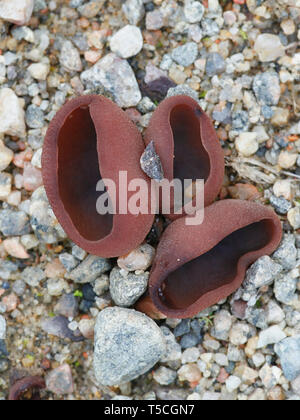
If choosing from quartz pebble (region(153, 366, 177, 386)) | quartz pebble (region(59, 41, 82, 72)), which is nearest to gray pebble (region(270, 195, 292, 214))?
quartz pebble (region(153, 366, 177, 386))

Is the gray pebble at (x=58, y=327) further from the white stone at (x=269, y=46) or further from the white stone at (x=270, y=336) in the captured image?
the white stone at (x=269, y=46)

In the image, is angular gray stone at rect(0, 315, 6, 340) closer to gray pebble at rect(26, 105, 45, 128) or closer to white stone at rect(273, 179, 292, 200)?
gray pebble at rect(26, 105, 45, 128)

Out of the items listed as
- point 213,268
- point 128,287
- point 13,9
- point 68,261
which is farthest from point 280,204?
point 13,9

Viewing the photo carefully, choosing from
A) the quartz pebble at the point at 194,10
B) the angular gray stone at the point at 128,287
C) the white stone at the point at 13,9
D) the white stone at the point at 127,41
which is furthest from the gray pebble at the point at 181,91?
the angular gray stone at the point at 128,287

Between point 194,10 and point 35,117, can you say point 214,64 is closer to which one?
point 194,10
